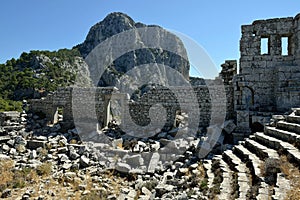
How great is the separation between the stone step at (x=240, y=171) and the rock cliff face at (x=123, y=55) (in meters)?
43.8

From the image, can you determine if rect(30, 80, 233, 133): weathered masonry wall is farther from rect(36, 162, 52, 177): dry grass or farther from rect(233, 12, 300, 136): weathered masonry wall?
rect(36, 162, 52, 177): dry grass

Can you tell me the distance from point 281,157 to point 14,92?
120 feet

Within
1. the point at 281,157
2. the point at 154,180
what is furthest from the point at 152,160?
the point at 281,157

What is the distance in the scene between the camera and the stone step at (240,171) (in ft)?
19.7

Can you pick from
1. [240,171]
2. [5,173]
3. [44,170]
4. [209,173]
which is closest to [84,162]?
[44,170]

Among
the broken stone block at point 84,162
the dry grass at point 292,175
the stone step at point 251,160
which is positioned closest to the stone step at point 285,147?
A: the dry grass at point 292,175

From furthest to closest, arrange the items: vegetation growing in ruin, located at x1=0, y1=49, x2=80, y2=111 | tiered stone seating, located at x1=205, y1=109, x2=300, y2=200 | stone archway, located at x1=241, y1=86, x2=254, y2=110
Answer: vegetation growing in ruin, located at x1=0, y1=49, x2=80, y2=111
stone archway, located at x1=241, y1=86, x2=254, y2=110
tiered stone seating, located at x1=205, y1=109, x2=300, y2=200

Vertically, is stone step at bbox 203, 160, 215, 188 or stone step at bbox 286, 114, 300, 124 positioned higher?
stone step at bbox 286, 114, 300, 124

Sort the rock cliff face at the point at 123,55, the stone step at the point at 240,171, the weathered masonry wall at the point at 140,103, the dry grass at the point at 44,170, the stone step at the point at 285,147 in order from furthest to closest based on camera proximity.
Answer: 1. the rock cliff face at the point at 123,55
2. the weathered masonry wall at the point at 140,103
3. the dry grass at the point at 44,170
4. the stone step at the point at 285,147
5. the stone step at the point at 240,171

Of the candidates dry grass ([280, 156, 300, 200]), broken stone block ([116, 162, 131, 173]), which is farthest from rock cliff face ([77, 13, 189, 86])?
dry grass ([280, 156, 300, 200])

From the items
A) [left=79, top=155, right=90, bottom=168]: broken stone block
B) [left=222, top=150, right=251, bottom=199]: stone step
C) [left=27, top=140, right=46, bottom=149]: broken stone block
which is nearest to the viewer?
[left=222, top=150, right=251, bottom=199]: stone step

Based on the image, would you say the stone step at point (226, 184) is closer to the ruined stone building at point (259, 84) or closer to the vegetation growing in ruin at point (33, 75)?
the ruined stone building at point (259, 84)

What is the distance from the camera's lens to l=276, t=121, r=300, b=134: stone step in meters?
8.27

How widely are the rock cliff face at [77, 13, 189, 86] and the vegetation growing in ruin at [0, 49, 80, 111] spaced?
8.60 m
